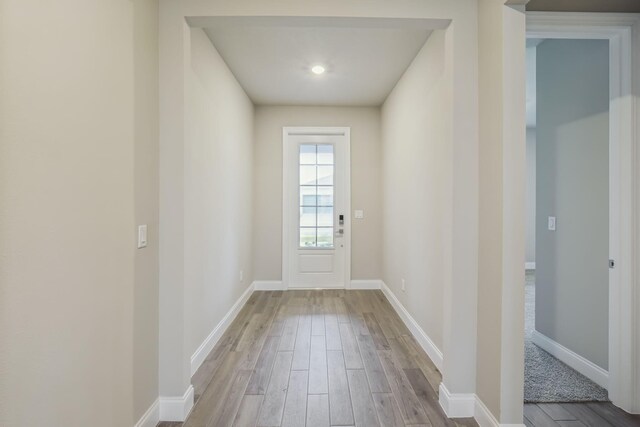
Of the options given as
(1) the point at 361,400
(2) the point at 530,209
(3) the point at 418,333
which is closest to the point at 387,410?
(1) the point at 361,400

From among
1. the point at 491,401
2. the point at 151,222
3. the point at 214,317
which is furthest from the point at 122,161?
the point at 491,401

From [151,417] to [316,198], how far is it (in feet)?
11.2

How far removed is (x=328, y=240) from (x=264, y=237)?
3.10ft

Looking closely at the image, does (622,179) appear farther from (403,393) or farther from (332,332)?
(332,332)

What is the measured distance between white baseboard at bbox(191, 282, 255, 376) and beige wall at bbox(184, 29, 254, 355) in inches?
2.1

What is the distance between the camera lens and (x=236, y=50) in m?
2.94

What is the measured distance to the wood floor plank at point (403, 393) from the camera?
6.26 feet

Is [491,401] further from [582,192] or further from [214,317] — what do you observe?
[214,317]

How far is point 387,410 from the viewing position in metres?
1.97

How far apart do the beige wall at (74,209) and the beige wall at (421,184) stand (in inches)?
69.5

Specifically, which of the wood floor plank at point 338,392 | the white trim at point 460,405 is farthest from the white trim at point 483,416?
the wood floor plank at point 338,392

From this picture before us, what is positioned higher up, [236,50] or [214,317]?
[236,50]

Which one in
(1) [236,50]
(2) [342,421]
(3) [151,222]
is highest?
(1) [236,50]

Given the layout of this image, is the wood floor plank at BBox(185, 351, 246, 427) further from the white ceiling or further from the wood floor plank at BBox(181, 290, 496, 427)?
the white ceiling
